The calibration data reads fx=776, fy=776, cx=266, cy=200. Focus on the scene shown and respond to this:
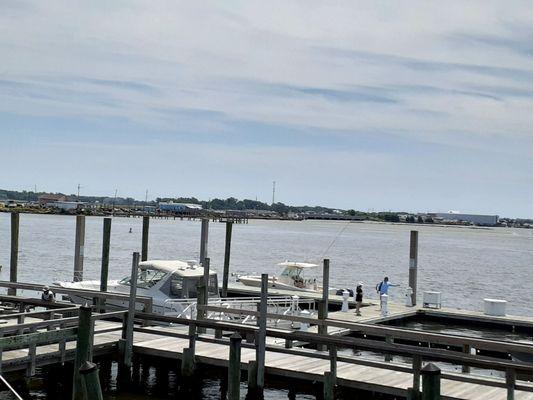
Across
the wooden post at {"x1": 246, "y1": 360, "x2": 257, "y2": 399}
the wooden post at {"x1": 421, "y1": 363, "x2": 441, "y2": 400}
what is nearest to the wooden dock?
the wooden post at {"x1": 246, "y1": 360, "x2": 257, "y2": 399}

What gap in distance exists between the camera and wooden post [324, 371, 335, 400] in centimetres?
1474

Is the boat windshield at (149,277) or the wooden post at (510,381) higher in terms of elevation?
the boat windshield at (149,277)

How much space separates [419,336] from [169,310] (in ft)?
35.9

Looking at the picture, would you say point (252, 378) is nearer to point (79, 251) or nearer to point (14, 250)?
point (14, 250)

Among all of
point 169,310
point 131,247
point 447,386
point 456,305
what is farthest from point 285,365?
point 131,247

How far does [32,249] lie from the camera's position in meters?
75.5

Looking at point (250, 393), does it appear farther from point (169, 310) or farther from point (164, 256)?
point (164, 256)

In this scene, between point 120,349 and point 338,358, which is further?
point 120,349

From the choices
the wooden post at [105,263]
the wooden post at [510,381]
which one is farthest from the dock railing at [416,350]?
the wooden post at [105,263]

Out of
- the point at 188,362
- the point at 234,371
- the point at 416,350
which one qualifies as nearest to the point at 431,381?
the point at 416,350

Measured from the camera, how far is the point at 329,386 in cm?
1477

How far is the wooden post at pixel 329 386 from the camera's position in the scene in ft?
48.4

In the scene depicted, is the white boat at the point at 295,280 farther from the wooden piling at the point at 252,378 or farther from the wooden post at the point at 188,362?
the wooden piling at the point at 252,378

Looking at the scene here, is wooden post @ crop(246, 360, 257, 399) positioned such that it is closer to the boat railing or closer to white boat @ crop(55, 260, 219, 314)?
the boat railing
